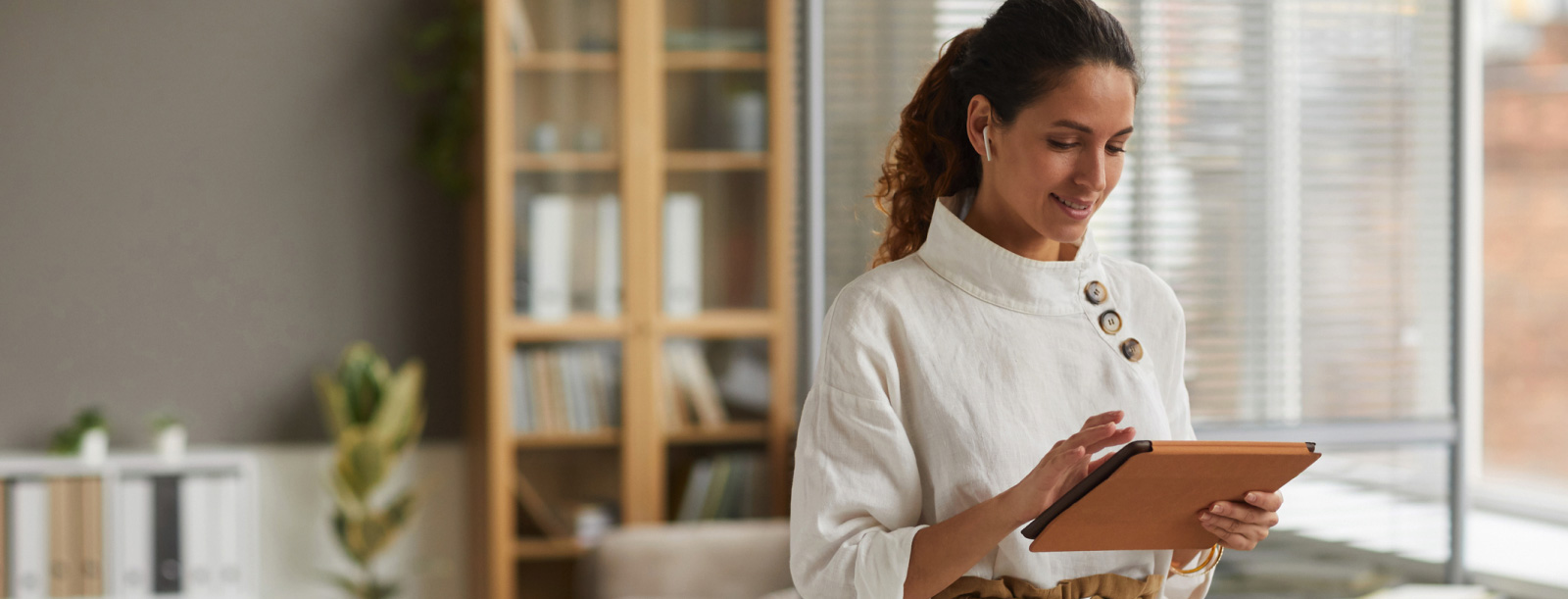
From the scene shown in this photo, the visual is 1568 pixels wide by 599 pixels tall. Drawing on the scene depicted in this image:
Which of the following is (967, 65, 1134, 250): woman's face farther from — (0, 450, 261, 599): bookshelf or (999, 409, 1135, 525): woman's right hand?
(0, 450, 261, 599): bookshelf

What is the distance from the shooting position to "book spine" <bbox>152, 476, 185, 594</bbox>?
302cm

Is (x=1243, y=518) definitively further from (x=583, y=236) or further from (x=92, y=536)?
(x=92, y=536)

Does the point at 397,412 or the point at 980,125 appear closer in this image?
the point at 980,125

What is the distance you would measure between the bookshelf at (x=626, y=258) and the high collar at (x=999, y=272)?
204 cm

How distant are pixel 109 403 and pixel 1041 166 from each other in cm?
312

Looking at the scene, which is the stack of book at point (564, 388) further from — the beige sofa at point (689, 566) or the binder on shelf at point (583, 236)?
the beige sofa at point (689, 566)

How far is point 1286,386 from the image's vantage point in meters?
2.38

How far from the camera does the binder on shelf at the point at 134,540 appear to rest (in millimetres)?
3000

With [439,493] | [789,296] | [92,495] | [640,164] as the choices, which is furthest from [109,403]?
[789,296]

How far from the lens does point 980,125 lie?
1.02 m

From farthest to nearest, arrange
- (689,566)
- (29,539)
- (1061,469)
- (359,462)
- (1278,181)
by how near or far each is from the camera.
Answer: (359,462)
(29,539)
(689,566)
(1278,181)
(1061,469)

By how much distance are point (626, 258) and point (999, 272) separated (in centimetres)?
208

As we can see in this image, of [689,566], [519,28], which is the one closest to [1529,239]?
[689,566]

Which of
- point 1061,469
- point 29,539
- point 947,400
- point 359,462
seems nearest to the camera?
point 1061,469
